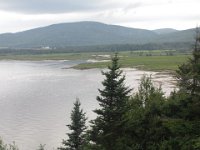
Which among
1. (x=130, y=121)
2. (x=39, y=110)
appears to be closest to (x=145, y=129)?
(x=130, y=121)

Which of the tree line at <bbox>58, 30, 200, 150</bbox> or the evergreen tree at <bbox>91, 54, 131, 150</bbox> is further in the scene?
the evergreen tree at <bbox>91, 54, 131, 150</bbox>

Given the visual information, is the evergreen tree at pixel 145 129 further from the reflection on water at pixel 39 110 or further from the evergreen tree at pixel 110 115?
the reflection on water at pixel 39 110

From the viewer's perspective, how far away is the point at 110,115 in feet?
63.0

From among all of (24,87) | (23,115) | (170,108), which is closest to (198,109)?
(170,108)

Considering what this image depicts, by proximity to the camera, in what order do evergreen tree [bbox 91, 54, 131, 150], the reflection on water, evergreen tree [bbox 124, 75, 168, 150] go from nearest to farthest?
evergreen tree [bbox 91, 54, 131, 150] → evergreen tree [bbox 124, 75, 168, 150] → the reflection on water

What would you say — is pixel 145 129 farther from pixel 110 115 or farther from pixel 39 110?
pixel 39 110

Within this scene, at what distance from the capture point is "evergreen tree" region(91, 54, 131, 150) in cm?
1919

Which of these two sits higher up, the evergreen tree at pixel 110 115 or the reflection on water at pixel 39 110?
the evergreen tree at pixel 110 115

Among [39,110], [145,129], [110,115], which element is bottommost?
[39,110]

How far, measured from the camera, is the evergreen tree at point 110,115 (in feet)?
63.0

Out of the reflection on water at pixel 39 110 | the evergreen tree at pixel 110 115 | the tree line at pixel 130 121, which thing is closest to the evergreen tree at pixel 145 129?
the tree line at pixel 130 121

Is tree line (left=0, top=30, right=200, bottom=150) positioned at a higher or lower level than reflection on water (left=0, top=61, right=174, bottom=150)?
higher

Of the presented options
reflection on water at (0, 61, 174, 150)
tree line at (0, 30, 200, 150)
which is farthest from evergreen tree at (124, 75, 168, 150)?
reflection on water at (0, 61, 174, 150)

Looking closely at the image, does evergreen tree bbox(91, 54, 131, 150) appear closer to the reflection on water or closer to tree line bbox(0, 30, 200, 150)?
tree line bbox(0, 30, 200, 150)
